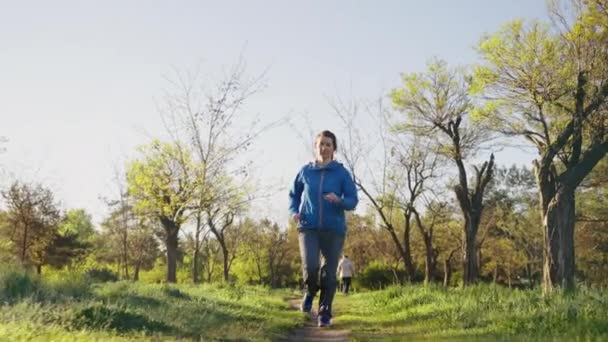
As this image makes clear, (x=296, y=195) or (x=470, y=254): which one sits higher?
(x=296, y=195)

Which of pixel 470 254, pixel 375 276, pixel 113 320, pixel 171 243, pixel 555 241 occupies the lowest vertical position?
pixel 375 276

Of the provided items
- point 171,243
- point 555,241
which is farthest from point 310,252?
point 171,243

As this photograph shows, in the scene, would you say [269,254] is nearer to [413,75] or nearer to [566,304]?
[413,75]

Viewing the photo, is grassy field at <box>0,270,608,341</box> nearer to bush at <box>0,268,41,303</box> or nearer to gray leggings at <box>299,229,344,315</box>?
bush at <box>0,268,41,303</box>

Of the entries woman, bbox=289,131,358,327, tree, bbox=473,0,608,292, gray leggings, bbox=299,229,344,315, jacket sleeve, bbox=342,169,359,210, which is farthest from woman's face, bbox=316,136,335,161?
tree, bbox=473,0,608,292

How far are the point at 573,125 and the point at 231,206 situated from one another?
15.6 meters

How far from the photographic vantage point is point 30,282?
9.58m

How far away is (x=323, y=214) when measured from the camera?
294 inches

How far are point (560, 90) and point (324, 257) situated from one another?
10638 mm

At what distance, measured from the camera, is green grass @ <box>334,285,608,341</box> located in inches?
241

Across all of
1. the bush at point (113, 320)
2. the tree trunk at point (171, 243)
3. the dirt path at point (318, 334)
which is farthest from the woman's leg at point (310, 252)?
the tree trunk at point (171, 243)

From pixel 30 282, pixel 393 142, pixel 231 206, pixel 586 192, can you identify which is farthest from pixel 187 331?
pixel 586 192

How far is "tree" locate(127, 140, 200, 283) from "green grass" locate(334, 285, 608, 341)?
1460 cm

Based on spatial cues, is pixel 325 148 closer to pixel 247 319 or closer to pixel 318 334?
pixel 318 334
